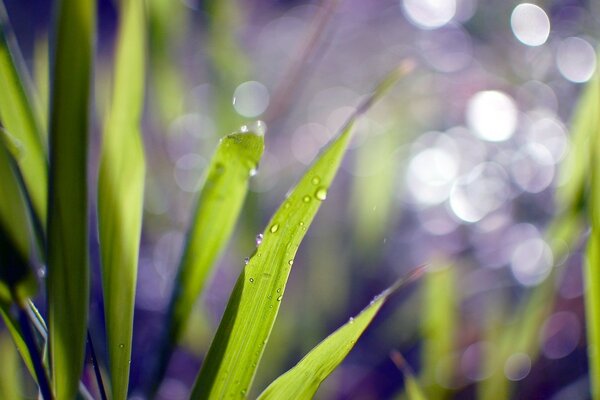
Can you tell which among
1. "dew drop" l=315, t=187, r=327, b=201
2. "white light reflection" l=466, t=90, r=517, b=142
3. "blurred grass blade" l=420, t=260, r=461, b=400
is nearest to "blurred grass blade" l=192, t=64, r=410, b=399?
"dew drop" l=315, t=187, r=327, b=201

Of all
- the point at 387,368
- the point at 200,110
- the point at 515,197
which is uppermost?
the point at 200,110

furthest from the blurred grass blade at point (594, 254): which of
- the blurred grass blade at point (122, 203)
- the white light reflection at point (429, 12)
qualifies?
the white light reflection at point (429, 12)

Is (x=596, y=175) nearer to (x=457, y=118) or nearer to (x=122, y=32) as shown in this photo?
(x=122, y=32)

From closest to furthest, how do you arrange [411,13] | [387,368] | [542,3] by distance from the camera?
[387,368]
[542,3]
[411,13]

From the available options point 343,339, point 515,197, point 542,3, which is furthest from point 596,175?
point 542,3

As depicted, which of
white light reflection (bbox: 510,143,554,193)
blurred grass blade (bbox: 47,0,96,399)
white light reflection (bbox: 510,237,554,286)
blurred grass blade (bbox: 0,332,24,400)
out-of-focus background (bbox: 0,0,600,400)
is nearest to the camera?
blurred grass blade (bbox: 47,0,96,399)

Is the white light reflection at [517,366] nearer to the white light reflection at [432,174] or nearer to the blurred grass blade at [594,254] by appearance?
the blurred grass blade at [594,254]

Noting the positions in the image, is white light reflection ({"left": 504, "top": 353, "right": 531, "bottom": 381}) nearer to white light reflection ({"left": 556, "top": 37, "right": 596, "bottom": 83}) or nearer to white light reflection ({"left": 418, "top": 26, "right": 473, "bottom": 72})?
white light reflection ({"left": 556, "top": 37, "right": 596, "bottom": 83})
